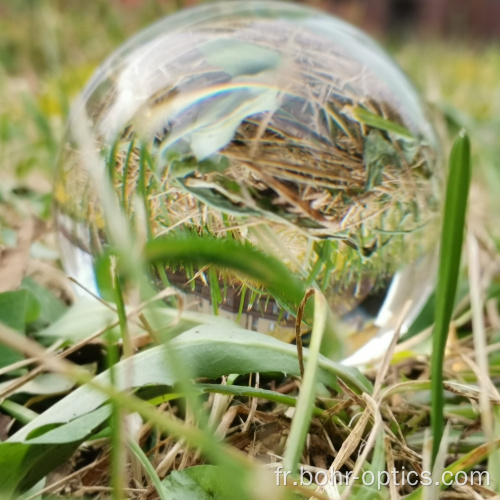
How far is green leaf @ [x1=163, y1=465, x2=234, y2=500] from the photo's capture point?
0.63 metres

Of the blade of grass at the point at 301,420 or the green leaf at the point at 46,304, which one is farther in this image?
the green leaf at the point at 46,304

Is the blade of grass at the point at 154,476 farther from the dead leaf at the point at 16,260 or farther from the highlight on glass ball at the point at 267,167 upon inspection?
the dead leaf at the point at 16,260

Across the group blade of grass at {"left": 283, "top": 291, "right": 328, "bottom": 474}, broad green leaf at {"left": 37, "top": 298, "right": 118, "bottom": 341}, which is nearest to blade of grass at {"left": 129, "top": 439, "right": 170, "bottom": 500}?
blade of grass at {"left": 283, "top": 291, "right": 328, "bottom": 474}

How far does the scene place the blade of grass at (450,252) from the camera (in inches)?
23.7

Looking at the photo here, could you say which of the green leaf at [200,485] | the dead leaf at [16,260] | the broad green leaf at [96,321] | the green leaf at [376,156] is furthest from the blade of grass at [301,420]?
the dead leaf at [16,260]

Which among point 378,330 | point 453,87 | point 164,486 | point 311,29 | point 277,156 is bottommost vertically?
point 164,486

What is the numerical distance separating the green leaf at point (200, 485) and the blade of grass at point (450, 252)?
22cm

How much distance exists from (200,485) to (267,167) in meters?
0.38

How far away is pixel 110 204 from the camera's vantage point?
47cm

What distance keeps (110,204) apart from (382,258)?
0.50 meters

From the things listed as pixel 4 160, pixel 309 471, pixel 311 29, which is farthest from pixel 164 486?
pixel 4 160

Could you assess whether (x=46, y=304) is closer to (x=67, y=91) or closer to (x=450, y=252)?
(x=450, y=252)

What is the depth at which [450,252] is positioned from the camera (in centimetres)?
61

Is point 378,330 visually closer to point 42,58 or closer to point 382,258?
point 382,258
